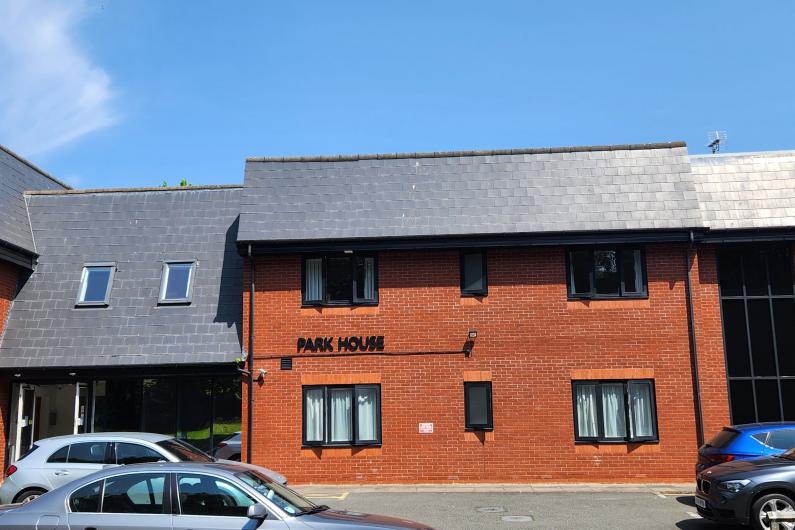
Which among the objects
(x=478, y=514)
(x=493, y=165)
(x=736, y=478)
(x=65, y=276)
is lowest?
(x=478, y=514)

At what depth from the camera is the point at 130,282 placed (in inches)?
703

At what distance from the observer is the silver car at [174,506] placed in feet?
23.5

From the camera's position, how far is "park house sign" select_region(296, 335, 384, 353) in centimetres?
1645

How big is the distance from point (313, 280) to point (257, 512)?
33.4 ft

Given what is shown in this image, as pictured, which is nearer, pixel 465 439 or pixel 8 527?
pixel 8 527

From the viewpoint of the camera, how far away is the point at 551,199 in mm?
16875

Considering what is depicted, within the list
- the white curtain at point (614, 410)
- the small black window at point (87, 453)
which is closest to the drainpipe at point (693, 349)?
the white curtain at point (614, 410)

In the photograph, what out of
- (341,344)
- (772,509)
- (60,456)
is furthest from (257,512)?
(341,344)

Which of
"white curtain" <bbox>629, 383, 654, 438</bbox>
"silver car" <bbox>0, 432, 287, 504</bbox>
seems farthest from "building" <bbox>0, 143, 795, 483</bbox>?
"silver car" <bbox>0, 432, 287, 504</bbox>

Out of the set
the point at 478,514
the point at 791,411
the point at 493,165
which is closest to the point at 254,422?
the point at 478,514

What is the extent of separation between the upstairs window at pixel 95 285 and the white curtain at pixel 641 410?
1215 cm

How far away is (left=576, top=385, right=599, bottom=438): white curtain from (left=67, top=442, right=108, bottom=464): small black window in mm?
9575

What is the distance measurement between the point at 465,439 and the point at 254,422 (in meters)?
4.60

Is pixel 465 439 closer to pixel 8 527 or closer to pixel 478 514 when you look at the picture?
pixel 478 514
